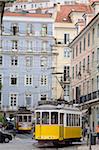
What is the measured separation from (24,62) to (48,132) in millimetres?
49752

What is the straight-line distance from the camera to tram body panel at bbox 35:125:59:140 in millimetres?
35312

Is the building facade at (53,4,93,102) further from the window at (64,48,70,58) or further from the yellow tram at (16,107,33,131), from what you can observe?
the yellow tram at (16,107,33,131)

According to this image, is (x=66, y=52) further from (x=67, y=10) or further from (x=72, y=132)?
(x=72, y=132)

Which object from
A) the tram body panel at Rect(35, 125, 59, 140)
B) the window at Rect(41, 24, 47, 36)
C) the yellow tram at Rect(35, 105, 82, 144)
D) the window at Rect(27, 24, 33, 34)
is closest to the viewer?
Answer: the tram body panel at Rect(35, 125, 59, 140)

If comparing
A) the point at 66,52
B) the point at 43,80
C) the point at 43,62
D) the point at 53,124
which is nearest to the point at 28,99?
the point at 43,80

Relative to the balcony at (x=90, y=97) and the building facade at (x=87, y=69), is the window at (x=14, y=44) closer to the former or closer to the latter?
the building facade at (x=87, y=69)

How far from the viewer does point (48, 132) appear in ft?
116

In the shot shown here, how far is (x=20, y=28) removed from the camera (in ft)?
280

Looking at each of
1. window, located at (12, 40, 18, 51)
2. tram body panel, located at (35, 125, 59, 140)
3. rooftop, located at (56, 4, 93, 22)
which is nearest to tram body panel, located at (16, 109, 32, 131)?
window, located at (12, 40, 18, 51)

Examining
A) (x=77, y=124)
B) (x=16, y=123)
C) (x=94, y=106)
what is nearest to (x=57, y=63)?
(x=16, y=123)

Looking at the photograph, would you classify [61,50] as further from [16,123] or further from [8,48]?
[16,123]

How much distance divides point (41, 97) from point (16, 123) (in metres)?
12.8

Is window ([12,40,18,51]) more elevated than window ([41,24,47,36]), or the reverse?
window ([41,24,47,36])

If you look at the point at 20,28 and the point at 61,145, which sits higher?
the point at 20,28
